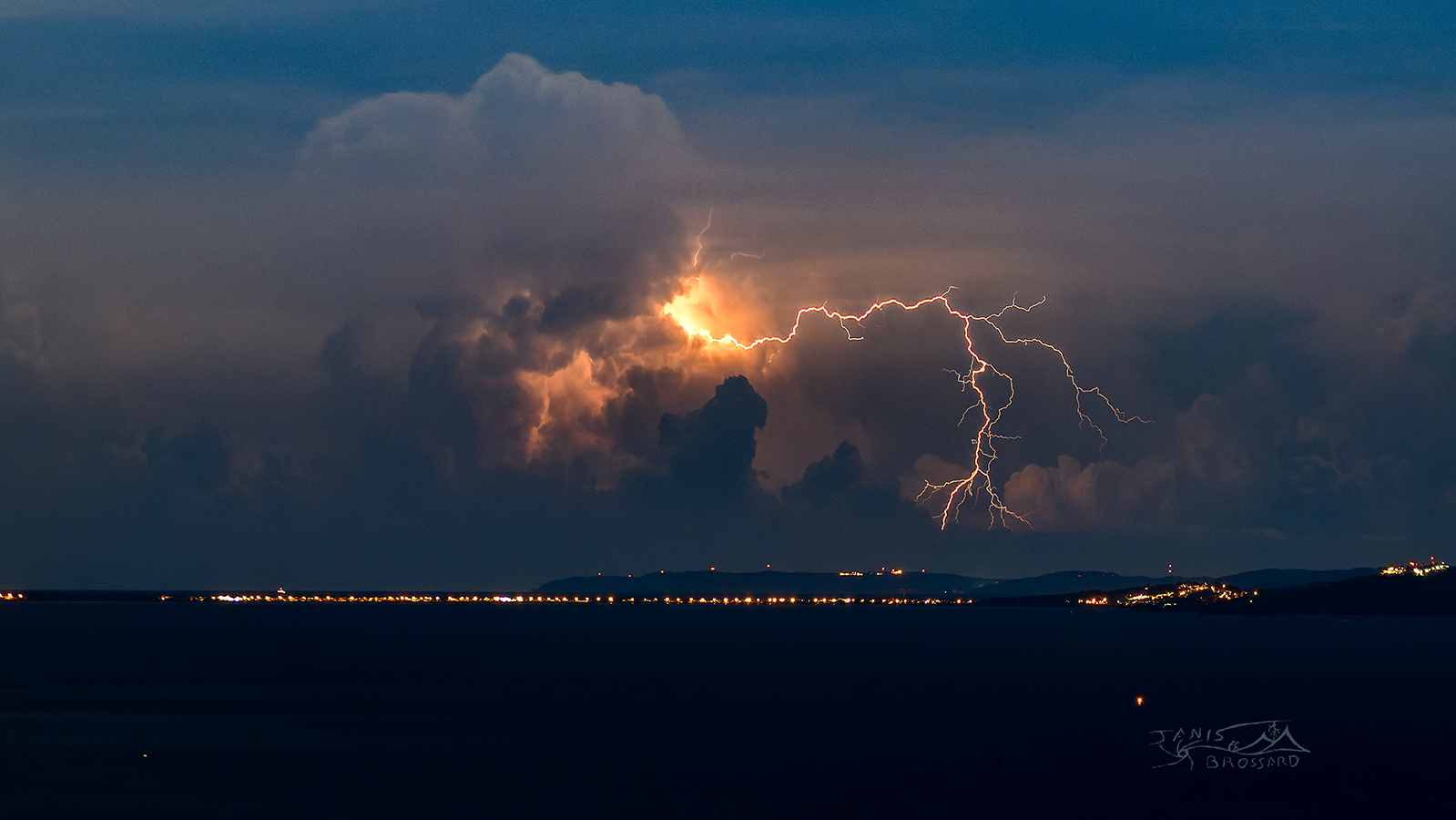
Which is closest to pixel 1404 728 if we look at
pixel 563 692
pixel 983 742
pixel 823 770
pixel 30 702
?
pixel 983 742

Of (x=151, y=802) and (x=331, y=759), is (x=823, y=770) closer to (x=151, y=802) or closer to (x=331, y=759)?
(x=331, y=759)

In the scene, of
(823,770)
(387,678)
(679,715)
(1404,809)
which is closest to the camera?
(1404,809)

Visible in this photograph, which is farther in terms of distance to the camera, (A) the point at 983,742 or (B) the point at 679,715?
(B) the point at 679,715
